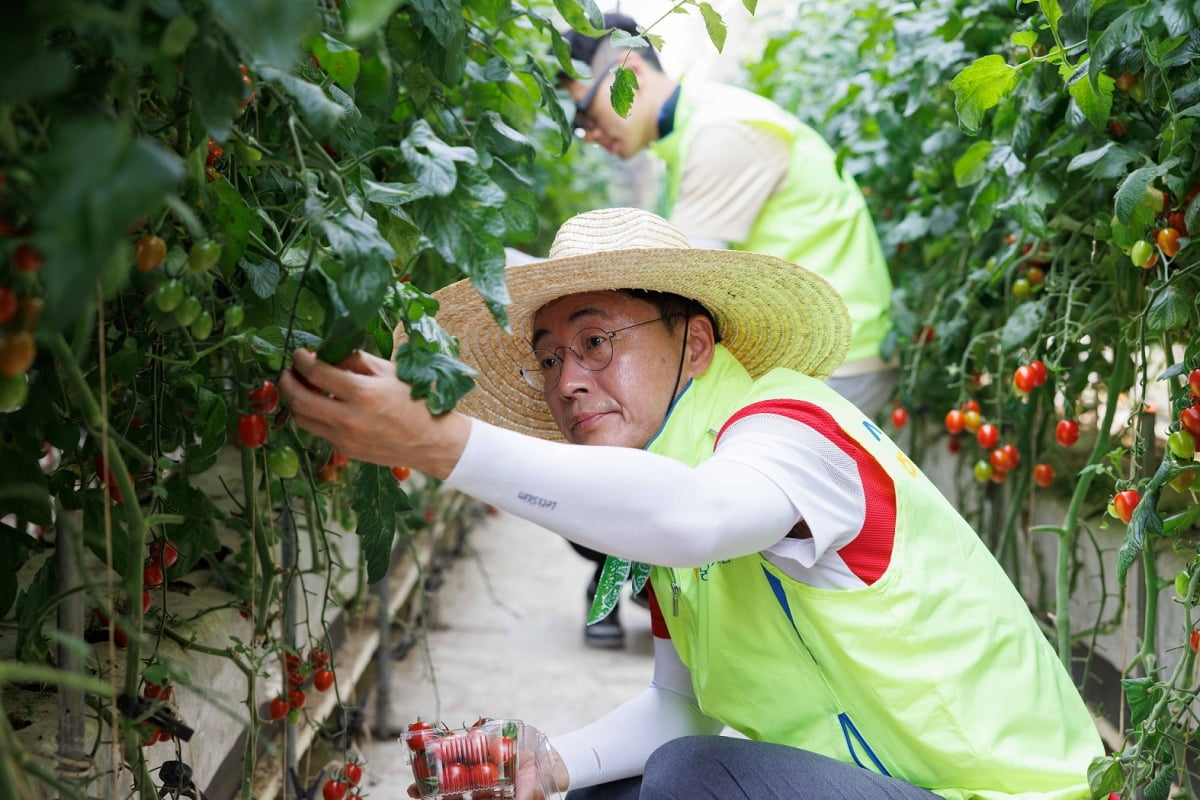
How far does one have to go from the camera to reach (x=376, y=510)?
1.11 meters

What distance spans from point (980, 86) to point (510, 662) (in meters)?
2.20

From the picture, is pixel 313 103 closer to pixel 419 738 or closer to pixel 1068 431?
pixel 419 738

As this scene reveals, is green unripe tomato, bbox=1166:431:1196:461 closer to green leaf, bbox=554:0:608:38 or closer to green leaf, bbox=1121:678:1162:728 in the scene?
green leaf, bbox=1121:678:1162:728

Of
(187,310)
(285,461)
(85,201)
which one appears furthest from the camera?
(285,461)

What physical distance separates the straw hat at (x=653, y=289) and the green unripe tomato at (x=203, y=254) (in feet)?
1.52

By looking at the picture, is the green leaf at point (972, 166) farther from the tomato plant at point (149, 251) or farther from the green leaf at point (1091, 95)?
the tomato plant at point (149, 251)

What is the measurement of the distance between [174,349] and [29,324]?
47 centimetres

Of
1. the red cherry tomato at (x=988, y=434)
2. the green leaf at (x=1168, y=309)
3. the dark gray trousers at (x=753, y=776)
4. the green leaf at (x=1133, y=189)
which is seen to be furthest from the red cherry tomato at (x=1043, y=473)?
the dark gray trousers at (x=753, y=776)

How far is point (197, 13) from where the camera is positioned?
701 millimetres

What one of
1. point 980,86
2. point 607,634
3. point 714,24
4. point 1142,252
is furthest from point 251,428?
point 607,634

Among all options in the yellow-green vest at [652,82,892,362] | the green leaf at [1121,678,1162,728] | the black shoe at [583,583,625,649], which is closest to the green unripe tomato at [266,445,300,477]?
the green leaf at [1121,678,1162,728]

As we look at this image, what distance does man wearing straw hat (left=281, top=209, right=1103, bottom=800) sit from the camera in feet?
3.38

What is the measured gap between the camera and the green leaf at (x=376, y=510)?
1.10 m

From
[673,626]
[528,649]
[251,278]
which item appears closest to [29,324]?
[251,278]
